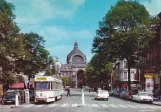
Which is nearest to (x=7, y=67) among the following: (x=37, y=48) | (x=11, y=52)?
(x=11, y=52)

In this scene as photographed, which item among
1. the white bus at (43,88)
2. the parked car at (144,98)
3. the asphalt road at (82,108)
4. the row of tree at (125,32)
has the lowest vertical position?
the asphalt road at (82,108)

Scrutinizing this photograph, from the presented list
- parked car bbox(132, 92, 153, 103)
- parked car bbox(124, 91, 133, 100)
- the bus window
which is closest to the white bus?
the bus window

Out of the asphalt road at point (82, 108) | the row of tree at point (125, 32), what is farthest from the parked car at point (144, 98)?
the row of tree at point (125, 32)

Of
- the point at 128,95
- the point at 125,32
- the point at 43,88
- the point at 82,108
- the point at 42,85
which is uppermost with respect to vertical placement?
the point at 125,32

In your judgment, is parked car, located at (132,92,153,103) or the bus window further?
parked car, located at (132,92,153,103)

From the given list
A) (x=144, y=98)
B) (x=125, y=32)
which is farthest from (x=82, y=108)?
(x=125, y=32)

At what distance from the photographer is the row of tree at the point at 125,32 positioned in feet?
226

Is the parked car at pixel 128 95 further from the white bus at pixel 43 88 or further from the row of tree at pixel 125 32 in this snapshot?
the white bus at pixel 43 88

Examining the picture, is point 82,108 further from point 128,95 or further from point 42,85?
point 128,95

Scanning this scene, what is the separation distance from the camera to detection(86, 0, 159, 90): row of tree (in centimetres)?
6900

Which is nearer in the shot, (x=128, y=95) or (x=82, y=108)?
(x=82, y=108)

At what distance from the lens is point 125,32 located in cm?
6888

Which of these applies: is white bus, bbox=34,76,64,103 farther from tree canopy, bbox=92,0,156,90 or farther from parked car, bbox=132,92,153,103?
tree canopy, bbox=92,0,156,90

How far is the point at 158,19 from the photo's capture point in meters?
71.8
